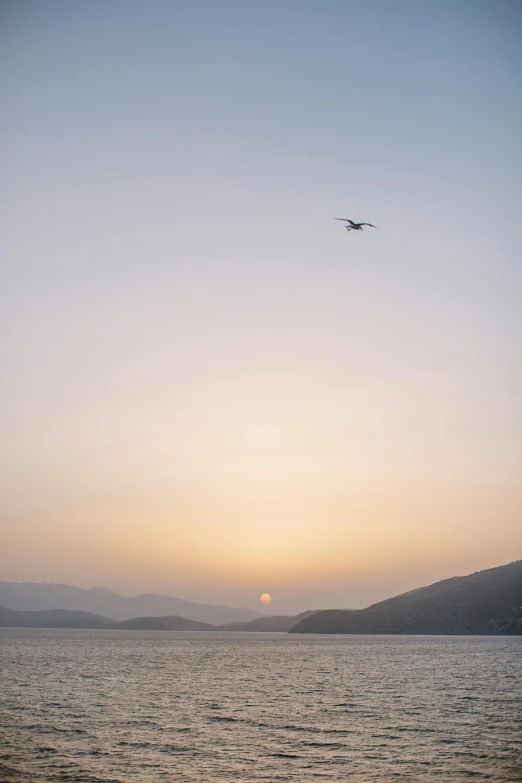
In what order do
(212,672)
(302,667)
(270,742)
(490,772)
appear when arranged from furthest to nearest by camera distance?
(302,667) < (212,672) < (270,742) < (490,772)

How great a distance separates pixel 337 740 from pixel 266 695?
37260 mm

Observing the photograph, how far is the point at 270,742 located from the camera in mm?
54875

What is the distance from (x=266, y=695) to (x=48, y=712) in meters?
32.3

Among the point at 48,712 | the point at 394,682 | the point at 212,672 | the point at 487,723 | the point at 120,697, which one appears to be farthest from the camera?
the point at 212,672

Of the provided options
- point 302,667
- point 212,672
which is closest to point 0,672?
point 212,672

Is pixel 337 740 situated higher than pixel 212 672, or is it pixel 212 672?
pixel 337 740

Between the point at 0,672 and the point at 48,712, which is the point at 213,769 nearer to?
the point at 48,712

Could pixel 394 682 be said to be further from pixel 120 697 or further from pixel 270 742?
pixel 270 742

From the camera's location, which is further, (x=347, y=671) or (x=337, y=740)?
(x=347, y=671)

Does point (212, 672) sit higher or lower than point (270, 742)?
lower

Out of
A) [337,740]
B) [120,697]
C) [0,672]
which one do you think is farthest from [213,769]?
[0,672]

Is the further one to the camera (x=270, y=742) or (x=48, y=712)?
(x=48, y=712)

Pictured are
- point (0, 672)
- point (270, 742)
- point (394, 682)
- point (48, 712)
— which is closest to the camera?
point (270, 742)

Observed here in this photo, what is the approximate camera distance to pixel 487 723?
6550 centimetres
